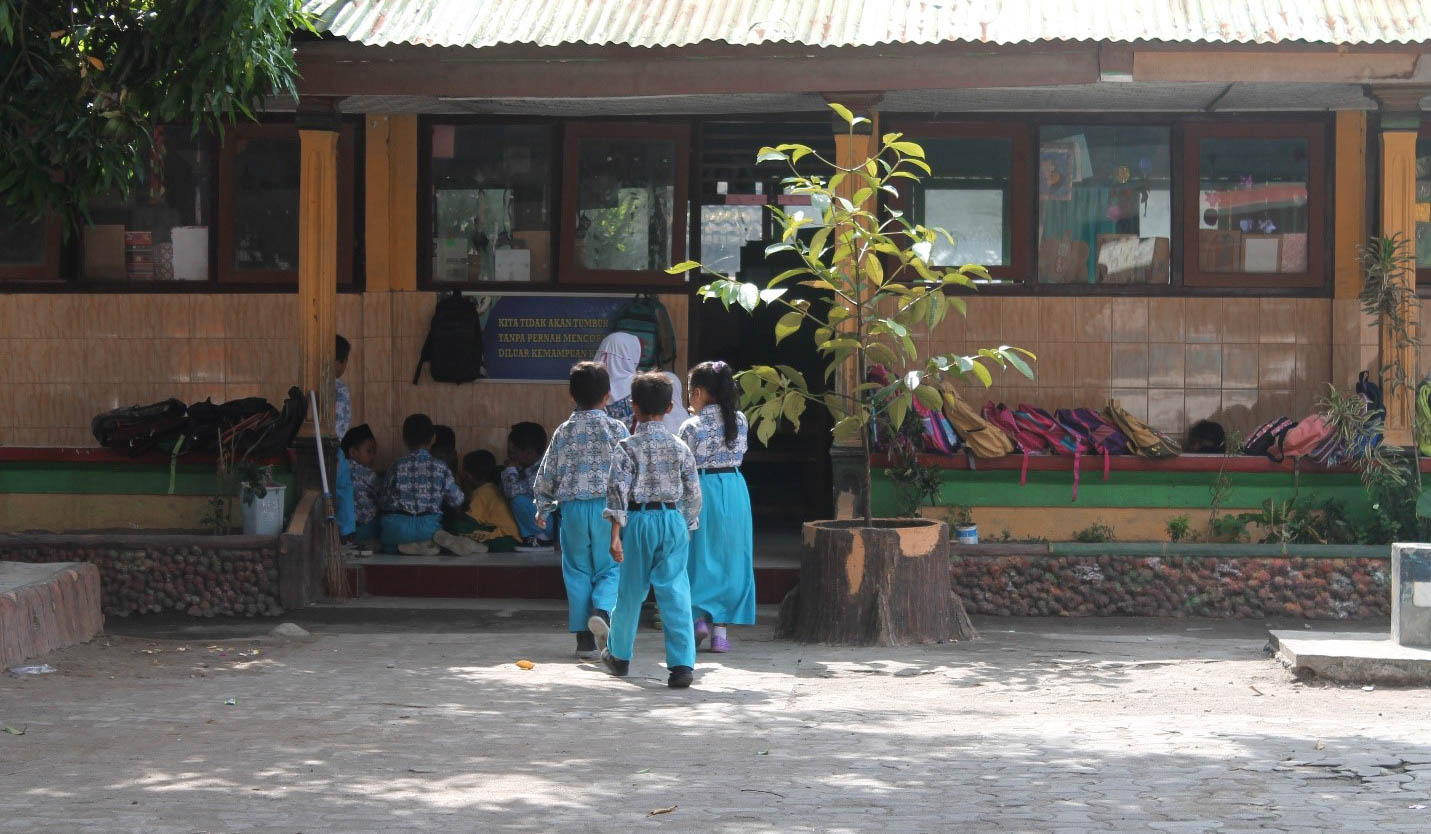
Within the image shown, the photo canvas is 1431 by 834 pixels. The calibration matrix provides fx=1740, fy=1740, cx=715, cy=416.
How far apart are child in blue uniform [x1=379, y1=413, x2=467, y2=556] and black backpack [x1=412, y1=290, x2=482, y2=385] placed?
2.57ft

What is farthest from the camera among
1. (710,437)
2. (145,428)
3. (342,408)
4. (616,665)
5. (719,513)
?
(342,408)

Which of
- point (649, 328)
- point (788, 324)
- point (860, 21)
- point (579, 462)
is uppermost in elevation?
point (860, 21)

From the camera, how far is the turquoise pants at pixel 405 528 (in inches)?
462

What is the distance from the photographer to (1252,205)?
39.4 ft

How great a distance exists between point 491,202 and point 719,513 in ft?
12.9

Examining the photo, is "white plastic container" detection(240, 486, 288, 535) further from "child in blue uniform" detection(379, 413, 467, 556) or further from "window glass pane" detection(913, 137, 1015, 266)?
"window glass pane" detection(913, 137, 1015, 266)

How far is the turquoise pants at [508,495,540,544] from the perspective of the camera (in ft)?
39.3

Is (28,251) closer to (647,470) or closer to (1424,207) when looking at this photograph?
(647,470)

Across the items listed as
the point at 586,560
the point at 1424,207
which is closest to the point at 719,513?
the point at 586,560

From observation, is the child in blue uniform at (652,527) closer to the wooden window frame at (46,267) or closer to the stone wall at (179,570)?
the stone wall at (179,570)

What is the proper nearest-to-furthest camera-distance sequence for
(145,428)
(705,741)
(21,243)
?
(705,741), (145,428), (21,243)

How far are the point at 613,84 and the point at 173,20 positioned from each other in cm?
269

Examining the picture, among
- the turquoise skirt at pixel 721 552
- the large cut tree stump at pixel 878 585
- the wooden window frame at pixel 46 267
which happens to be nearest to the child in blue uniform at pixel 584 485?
the turquoise skirt at pixel 721 552

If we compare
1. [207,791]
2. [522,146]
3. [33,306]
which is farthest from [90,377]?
[207,791]
